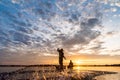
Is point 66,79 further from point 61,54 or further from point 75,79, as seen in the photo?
point 61,54

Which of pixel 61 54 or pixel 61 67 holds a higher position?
pixel 61 54

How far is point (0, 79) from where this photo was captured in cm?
1822

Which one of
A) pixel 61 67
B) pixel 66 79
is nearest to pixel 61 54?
pixel 61 67

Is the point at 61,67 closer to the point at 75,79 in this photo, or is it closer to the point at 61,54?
the point at 61,54

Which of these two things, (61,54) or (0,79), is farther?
(61,54)

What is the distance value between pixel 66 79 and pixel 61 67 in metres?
19.5

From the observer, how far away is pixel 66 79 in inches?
758

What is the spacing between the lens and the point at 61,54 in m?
39.0

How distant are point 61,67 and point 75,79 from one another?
19491mm

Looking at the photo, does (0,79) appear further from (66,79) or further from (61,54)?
(61,54)

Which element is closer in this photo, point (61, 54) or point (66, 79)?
point (66, 79)

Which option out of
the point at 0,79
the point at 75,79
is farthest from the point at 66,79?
the point at 0,79

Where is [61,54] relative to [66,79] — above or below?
above

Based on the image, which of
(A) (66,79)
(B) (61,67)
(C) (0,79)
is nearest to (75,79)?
(A) (66,79)
